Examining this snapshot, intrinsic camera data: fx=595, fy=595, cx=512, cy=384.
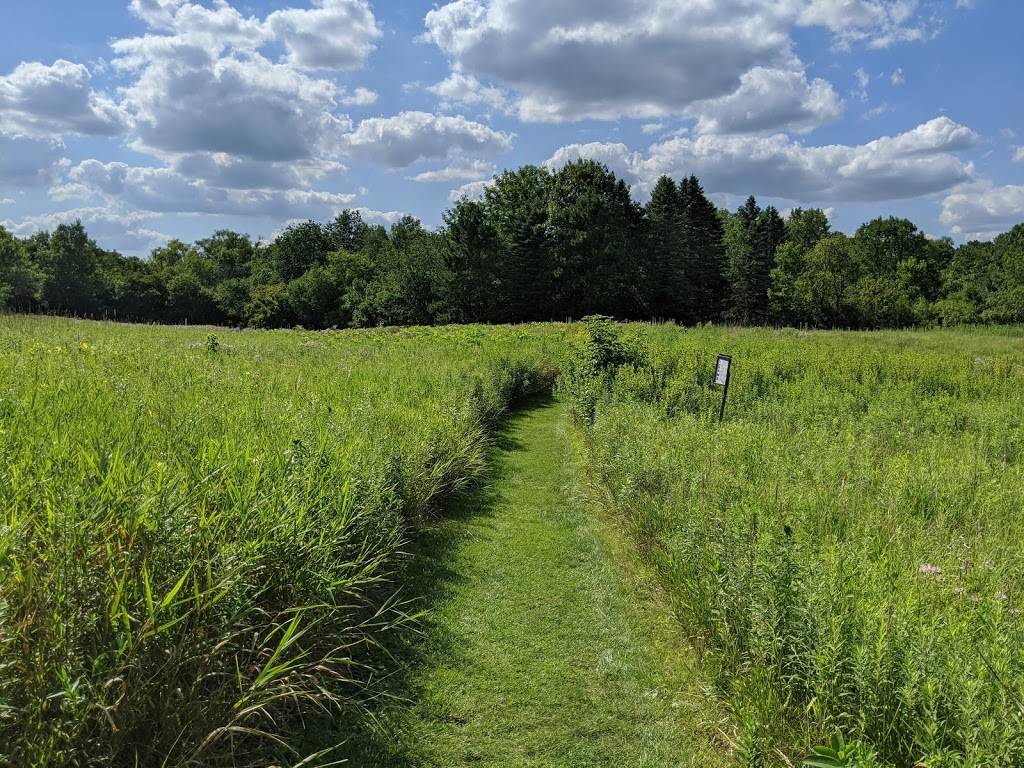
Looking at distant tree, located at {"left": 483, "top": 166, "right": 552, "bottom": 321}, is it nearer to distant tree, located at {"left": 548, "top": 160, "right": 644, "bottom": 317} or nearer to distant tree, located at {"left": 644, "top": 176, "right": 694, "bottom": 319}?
distant tree, located at {"left": 548, "top": 160, "right": 644, "bottom": 317}

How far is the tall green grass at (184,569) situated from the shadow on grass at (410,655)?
0.11 m

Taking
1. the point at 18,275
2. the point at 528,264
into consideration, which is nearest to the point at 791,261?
the point at 528,264

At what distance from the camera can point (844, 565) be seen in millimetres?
3352

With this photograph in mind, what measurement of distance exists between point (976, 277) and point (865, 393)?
65166 mm

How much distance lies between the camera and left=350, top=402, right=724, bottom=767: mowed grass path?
3150mm

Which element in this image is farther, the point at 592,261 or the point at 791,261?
the point at 791,261

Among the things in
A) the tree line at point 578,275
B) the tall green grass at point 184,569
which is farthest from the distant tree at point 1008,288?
the tall green grass at point 184,569

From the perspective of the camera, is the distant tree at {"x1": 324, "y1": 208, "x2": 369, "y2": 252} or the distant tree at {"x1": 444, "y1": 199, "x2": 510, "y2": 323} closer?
the distant tree at {"x1": 444, "y1": 199, "x2": 510, "y2": 323}

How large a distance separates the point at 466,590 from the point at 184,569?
2.53 m

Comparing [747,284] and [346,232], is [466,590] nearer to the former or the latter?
[747,284]

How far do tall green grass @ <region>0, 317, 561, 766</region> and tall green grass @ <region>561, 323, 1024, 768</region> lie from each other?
204 cm

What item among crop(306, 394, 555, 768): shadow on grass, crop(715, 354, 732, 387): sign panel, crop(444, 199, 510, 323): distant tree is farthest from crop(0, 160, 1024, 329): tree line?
crop(306, 394, 555, 768): shadow on grass

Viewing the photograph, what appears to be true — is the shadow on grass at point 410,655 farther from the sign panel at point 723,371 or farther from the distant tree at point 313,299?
the distant tree at point 313,299

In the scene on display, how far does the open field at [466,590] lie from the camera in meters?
2.32
